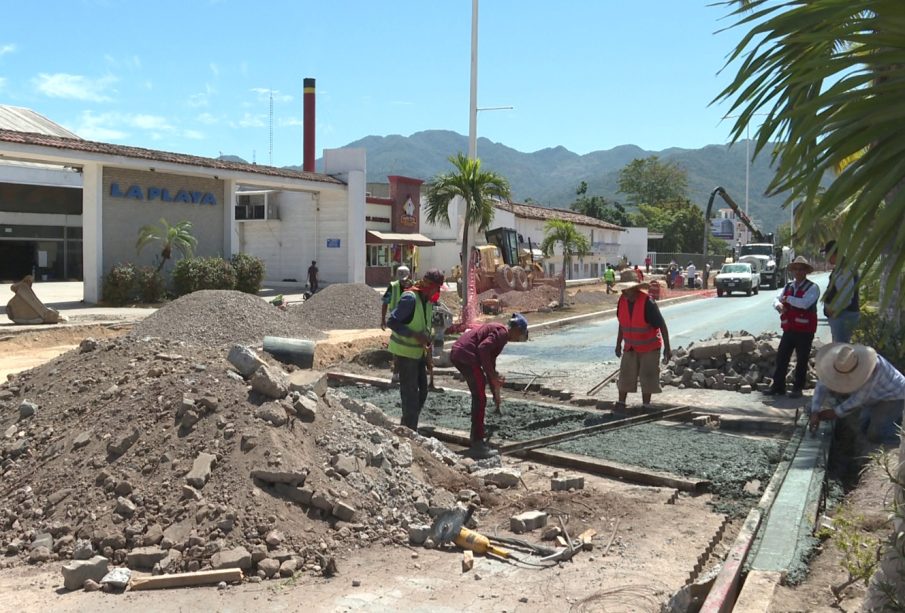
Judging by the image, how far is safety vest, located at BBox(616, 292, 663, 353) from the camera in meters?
9.72

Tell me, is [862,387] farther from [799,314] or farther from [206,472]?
[206,472]

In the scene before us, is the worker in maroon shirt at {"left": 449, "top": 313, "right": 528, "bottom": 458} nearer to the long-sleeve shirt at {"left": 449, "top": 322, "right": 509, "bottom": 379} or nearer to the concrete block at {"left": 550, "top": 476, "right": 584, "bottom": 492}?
the long-sleeve shirt at {"left": 449, "top": 322, "right": 509, "bottom": 379}

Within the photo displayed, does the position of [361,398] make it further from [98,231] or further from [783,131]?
[98,231]

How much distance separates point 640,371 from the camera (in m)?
10.0

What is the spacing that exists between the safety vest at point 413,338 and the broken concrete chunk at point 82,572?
12.1 feet

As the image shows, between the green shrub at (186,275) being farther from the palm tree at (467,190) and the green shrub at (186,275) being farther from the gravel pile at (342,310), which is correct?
the palm tree at (467,190)

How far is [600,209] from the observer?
279 feet

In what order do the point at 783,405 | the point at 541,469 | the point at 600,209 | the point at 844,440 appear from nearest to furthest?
the point at 541,469 → the point at 844,440 → the point at 783,405 → the point at 600,209

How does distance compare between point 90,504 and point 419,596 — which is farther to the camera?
point 90,504

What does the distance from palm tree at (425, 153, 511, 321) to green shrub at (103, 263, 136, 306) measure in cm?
1027

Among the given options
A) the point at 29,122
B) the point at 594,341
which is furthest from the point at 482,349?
the point at 29,122

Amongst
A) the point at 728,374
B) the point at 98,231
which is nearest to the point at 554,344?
the point at 728,374

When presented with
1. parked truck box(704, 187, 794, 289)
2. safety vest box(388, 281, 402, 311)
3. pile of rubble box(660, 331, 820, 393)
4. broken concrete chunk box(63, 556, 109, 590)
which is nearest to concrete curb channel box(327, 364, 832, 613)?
pile of rubble box(660, 331, 820, 393)

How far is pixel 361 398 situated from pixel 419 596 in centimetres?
656
